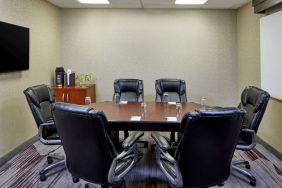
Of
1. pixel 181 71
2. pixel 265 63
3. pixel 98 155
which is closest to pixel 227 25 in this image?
pixel 181 71

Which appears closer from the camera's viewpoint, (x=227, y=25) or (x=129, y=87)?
(x=129, y=87)

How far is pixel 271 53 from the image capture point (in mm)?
3979

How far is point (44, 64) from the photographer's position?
16.2 ft

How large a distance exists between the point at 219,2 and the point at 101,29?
2393 millimetres

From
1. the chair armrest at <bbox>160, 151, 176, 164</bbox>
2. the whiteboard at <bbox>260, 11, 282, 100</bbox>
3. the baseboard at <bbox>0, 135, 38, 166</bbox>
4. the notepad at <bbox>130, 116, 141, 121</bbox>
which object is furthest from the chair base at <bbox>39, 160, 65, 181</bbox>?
the whiteboard at <bbox>260, 11, 282, 100</bbox>

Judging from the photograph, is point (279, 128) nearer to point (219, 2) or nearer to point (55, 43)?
point (219, 2)

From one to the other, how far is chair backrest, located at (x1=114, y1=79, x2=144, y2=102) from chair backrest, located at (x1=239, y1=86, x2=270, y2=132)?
1731 millimetres

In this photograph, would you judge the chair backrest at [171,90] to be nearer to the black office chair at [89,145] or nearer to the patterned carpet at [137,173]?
the patterned carpet at [137,173]

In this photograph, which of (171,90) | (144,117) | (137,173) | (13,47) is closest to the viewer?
(144,117)

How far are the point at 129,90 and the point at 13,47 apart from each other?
1804 mm

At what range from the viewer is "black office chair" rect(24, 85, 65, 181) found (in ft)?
10.0

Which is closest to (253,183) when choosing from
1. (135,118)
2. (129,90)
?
(135,118)

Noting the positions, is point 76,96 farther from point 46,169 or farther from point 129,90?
point 46,169

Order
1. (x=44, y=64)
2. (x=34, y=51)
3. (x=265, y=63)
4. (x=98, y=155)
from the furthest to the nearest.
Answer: (x=44, y=64)
(x=34, y=51)
(x=265, y=63)
(x=98, y=155)
